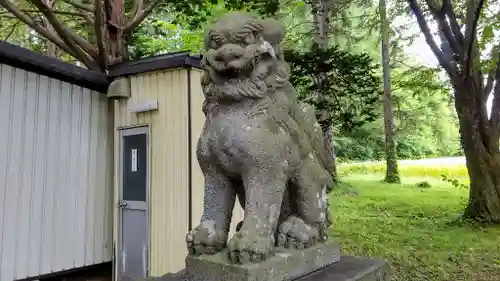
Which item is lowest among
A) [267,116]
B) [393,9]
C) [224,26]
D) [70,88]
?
[267,116]

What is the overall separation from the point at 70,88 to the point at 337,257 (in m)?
3.15

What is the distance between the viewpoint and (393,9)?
929cm

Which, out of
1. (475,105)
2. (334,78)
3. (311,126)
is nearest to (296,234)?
(311,126)

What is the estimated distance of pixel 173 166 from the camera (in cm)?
401

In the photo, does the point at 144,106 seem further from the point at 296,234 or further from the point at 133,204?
the point at 296,234

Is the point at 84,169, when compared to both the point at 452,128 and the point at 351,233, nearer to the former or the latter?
the point at 351,233

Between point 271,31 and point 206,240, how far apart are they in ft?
2.99

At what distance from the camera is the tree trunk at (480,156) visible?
6309mm

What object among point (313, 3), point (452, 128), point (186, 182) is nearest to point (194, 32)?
point (313, 3)

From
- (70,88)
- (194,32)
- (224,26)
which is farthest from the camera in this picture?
(194,32)

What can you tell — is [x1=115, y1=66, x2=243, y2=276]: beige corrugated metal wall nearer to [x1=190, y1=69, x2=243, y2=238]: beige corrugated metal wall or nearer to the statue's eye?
[x1=190, y1=69, x2=243, y2=238]: beige corrugated metal wall

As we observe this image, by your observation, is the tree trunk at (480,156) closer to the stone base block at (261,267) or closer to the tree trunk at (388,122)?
the stone base block at (261,267)

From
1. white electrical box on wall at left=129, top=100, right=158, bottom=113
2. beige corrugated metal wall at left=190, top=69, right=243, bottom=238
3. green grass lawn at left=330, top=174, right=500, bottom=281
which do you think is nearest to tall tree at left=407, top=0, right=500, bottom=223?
green grass lawn at left=330, top=174, right=500, bottom=281

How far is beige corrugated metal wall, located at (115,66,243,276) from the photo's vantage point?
3904 millimetres
